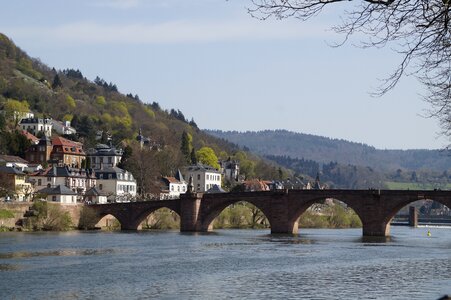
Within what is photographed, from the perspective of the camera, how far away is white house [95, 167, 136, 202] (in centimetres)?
13488

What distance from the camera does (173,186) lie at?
15662 cm

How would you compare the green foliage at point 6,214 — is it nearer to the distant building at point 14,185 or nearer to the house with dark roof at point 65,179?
the distant building at point 14,185

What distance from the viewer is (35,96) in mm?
199500

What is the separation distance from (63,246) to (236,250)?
40.8ft

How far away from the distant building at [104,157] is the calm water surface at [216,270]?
246 feet

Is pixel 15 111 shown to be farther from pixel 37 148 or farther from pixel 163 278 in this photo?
pixel 163 278

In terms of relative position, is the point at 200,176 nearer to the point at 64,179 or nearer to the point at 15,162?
the point at 64,179

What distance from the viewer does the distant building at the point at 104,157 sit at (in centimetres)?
15088

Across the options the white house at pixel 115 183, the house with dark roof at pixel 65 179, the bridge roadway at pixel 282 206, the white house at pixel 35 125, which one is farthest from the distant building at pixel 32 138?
the bridge roadway at pixel 282 206

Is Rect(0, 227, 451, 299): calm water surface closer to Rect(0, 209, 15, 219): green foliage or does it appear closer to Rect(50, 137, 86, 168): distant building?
Rect(0, 209, 15, 219): green foliage

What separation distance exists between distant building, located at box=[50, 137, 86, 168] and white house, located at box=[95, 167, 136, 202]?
371 inches

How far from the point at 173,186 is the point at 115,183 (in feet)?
71.3

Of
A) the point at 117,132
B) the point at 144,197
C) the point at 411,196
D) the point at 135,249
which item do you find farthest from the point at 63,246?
the point at 117,132

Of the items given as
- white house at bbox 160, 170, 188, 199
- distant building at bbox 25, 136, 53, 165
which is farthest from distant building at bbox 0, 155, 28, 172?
white house at bbox 160, 170, 188, 199
